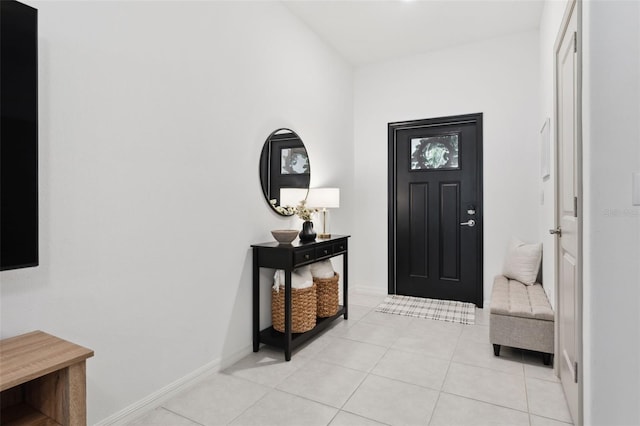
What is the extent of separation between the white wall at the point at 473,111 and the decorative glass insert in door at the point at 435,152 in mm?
274

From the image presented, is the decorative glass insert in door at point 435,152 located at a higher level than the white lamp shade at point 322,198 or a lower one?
higher

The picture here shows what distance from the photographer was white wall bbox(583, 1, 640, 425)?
1.32 metres

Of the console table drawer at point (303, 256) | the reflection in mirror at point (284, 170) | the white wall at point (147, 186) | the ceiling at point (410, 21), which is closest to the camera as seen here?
the white wall at point (147, 186)

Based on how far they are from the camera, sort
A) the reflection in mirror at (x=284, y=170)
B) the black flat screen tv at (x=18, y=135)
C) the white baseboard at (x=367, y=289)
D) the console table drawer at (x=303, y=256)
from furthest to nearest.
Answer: the white baseboard at (x=367, y=289), the reflection in mirror at (x=284, y=170), the console table drawer at (x=303, y=256), the black flat screen tv at (x=18, y=135)

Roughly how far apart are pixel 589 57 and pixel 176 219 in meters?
2.10

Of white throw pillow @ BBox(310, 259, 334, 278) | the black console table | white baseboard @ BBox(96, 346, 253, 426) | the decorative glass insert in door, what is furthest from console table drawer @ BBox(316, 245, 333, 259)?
the decorative glass insert in door

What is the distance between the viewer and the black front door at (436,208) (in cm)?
384

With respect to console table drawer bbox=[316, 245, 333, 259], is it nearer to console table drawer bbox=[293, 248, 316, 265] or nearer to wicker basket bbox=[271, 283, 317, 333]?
console table drawer bbox=[293, 248, 316, 265]

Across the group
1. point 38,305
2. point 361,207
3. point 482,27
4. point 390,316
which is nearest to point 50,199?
point 38,305

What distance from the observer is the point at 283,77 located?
3076 millimetres

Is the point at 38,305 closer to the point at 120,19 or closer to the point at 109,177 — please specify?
the point at 109,177

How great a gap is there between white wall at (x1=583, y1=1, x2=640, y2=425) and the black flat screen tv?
6.97 feet

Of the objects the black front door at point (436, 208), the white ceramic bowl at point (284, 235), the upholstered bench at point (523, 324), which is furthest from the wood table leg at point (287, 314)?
the black front door at point (436, 208)

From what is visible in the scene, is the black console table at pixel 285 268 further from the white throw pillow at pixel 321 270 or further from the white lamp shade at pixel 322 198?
the white lamp shade at pixel 322 198
